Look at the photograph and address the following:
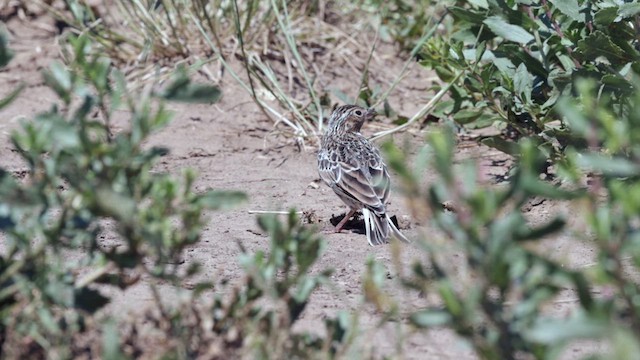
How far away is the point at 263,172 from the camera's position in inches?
335

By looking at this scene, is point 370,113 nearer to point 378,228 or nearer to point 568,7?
point 378,228

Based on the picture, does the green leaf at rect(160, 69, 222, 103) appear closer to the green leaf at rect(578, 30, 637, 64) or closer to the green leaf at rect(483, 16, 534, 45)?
the green leaf at rect(578, 30, 637, 64)

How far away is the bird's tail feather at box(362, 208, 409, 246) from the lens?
708 centimetres

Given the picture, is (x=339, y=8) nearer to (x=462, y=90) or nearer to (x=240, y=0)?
(x=240, y=0)

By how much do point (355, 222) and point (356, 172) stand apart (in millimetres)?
364

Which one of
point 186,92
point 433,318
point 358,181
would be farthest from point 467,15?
point 433,318

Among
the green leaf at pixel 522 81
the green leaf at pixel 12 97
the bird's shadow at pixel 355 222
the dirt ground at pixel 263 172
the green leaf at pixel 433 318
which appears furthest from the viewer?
the bird's shadow at pixel 355 222

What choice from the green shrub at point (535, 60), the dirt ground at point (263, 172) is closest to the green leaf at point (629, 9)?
the green shrub at point (535, 60)

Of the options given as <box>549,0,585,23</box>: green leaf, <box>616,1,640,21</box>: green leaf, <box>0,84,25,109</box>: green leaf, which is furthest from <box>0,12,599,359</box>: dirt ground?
<box>0,84,25,109</box>: green leaf

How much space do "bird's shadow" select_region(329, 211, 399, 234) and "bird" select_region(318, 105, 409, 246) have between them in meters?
0.08

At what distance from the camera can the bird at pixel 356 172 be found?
7223 millimetres

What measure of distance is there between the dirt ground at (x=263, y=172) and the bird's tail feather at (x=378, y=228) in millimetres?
99

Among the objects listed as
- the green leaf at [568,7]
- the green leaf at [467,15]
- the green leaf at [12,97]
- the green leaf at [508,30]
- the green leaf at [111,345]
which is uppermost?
the green leaf at [12,97]

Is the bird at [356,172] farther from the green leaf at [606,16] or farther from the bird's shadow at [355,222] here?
the green leaf at [606,16]
